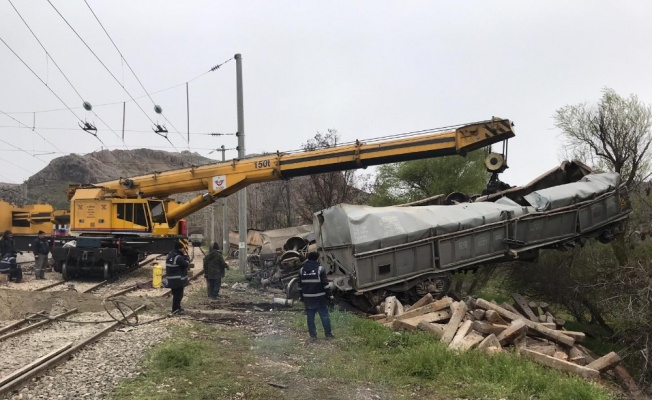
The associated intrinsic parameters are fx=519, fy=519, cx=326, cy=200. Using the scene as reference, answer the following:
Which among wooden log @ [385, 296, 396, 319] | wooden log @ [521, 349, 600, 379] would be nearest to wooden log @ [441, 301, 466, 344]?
wooden log @ [521, 349, 600, 379]

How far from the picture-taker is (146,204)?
56.9 feet

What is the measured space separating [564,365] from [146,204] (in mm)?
13869

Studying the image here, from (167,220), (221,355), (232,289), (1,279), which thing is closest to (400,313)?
(221,355)

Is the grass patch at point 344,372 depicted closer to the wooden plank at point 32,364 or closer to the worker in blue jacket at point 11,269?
the wooden plank at point 32,364

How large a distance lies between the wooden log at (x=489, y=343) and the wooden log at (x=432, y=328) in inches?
29.6

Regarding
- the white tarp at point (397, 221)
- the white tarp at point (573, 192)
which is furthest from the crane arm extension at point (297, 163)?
the white tarp at point (573, 192)

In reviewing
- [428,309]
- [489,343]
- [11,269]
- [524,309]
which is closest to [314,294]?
[428,309]

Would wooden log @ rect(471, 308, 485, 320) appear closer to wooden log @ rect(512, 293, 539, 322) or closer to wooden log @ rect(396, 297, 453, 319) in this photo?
wooden log @ rect(396, 297, 453, 319)

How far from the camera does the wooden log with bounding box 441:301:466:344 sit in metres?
8.17

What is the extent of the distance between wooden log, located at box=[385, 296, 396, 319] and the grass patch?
161cm

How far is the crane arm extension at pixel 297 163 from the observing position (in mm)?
12352

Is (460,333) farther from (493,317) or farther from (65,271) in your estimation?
(65,271)

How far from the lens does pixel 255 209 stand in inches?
1736

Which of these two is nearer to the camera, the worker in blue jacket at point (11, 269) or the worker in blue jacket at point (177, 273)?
the worker in blue jacket at point (177, 273)
